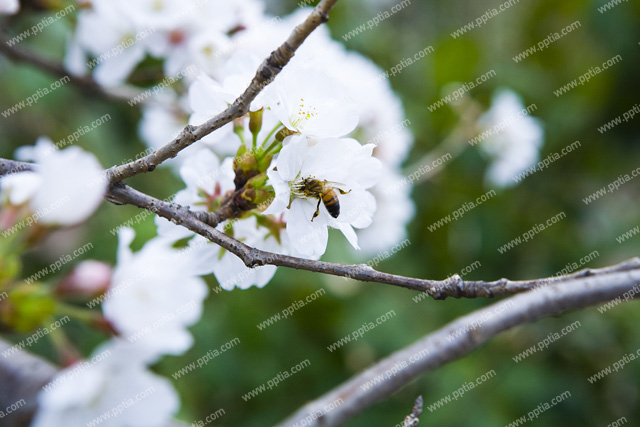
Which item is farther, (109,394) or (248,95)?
(109,394)

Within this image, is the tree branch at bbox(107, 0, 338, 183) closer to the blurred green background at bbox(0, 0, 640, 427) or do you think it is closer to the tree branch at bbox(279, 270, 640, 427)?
the tree branch at bbox(279, 270, 640, 427)

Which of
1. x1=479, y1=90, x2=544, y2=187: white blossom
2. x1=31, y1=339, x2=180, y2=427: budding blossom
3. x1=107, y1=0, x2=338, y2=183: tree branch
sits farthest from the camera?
x1=479, y1=90, x2=544, y2=187: white blossom

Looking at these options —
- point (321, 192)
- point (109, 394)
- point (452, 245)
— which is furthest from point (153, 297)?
point (452, 245)

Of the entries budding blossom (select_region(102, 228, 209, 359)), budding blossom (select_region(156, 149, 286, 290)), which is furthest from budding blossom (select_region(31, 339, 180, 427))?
budding blossom (select_region(156, 149, 286, 290))

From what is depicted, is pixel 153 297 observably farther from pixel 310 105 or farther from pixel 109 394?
pixel 310 105

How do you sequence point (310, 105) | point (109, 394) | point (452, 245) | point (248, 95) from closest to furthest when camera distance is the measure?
1. point (248, 95)
2. point (310, 105)
3. point (109, 394)
4. point (452, 245)

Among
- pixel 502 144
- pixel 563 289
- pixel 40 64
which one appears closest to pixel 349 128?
pixel 563 289

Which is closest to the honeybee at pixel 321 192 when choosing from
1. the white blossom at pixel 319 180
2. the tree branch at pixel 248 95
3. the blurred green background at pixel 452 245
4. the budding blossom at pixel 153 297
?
the white blossom at pixel 319 180
